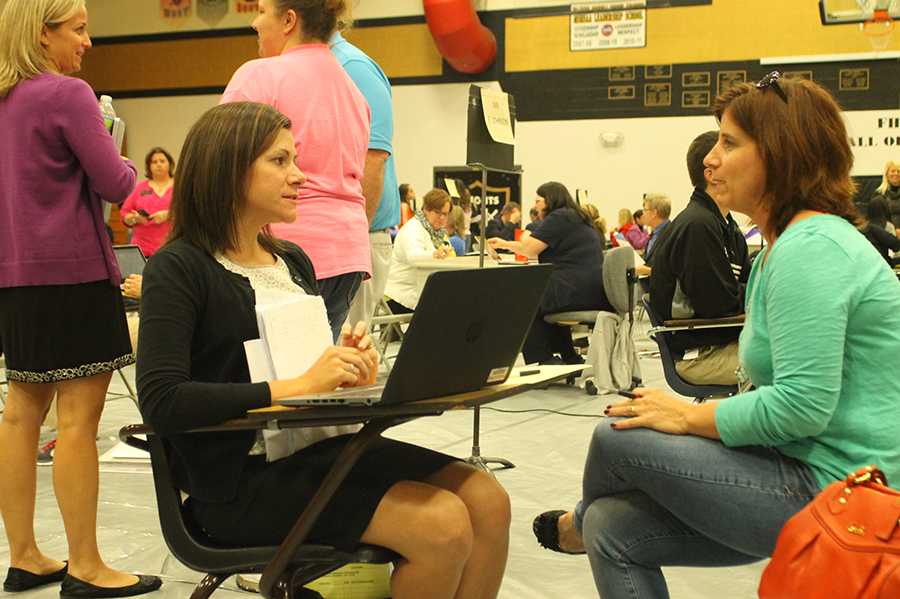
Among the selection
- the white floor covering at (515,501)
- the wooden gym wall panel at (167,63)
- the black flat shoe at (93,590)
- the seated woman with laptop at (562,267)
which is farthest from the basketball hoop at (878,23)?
the black flat shoe at (93,590)

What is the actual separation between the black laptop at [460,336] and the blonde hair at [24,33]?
1.50 meters

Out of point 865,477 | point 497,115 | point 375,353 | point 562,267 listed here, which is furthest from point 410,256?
point 865,477

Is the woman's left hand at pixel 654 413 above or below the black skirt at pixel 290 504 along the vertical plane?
above

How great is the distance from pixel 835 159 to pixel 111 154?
174cm

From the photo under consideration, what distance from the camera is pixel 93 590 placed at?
2721 mm

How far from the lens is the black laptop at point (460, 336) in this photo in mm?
1540

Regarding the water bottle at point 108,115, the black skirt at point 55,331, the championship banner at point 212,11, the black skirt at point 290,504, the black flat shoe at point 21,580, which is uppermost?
the championship banner at point 212,11

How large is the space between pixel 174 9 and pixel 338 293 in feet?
50.8

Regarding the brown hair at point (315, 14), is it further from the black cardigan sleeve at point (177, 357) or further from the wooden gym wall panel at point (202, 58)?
the wooden gym wall panel at point (202, 58)

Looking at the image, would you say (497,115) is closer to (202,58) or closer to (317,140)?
(317,140)

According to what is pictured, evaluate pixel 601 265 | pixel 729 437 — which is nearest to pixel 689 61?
pixel 601 265

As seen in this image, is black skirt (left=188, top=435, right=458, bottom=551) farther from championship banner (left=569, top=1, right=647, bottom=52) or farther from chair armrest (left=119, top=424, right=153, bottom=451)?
championship banner (left=569, top=1, right=647, bottom=52)

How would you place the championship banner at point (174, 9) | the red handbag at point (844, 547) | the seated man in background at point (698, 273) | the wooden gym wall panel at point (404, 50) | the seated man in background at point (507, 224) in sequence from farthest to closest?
the championship banner at point (174, 9) → the wooden gym wall panel at point (404, 50) → the seated man in background at point (507, 224) → the seated man in background at point (698, 273) → the red handbag at point (844, 547)

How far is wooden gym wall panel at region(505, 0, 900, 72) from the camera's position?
13234mm
